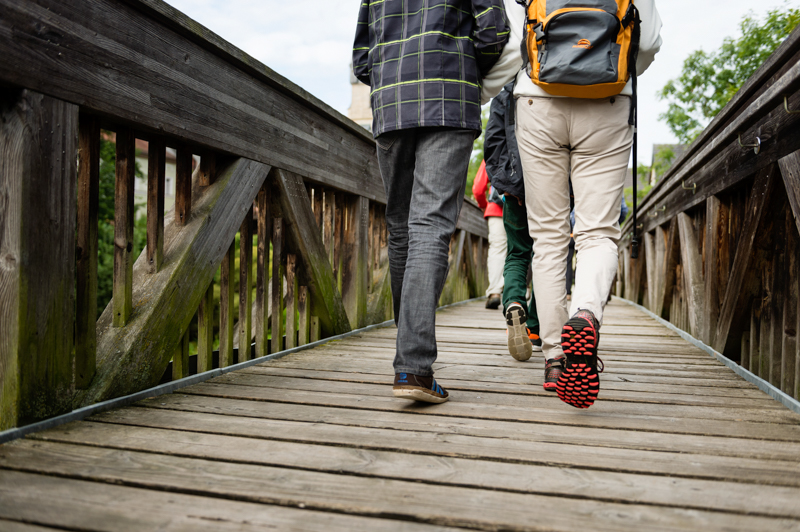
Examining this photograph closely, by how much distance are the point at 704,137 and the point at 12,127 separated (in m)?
3.17

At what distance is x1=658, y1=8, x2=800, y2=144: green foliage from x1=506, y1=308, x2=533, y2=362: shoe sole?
66.2ft

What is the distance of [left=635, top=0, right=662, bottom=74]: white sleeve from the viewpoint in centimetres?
191

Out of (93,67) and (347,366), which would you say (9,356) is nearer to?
(93,67)

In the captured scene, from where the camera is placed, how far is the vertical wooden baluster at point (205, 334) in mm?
2209

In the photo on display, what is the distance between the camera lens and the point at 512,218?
275 cm

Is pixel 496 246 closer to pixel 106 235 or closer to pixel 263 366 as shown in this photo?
pixel 263 366

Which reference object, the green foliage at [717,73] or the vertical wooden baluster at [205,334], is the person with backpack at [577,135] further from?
the green foliage at [717,73]

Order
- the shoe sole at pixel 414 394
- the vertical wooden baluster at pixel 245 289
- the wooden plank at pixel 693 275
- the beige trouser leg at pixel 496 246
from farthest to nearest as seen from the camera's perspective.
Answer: the beige trouser leg at pixel 496 246 → the wooden plank at pixel 693 275 → the vertical wooden baluster at pixel 245 289 → the shoe sole at pixel 414 394

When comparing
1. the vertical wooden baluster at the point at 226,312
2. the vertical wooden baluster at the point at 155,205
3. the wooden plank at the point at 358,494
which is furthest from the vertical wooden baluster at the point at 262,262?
the wooden plank at the point at 358,494

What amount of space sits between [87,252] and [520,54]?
4.97 feet

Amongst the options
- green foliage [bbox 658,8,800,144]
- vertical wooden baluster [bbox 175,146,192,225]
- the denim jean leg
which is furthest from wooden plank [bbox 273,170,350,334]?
green foliage [bbox 658,8,800,144]

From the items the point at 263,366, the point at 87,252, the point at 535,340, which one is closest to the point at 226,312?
the point at 263,366

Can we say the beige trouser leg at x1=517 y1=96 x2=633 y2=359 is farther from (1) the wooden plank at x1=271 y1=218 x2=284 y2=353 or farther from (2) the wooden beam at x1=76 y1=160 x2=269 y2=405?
(1) the wooden plank at x1=271 y1=218 x2=284 y2=353

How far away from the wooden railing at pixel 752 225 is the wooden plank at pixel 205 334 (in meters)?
2.03
